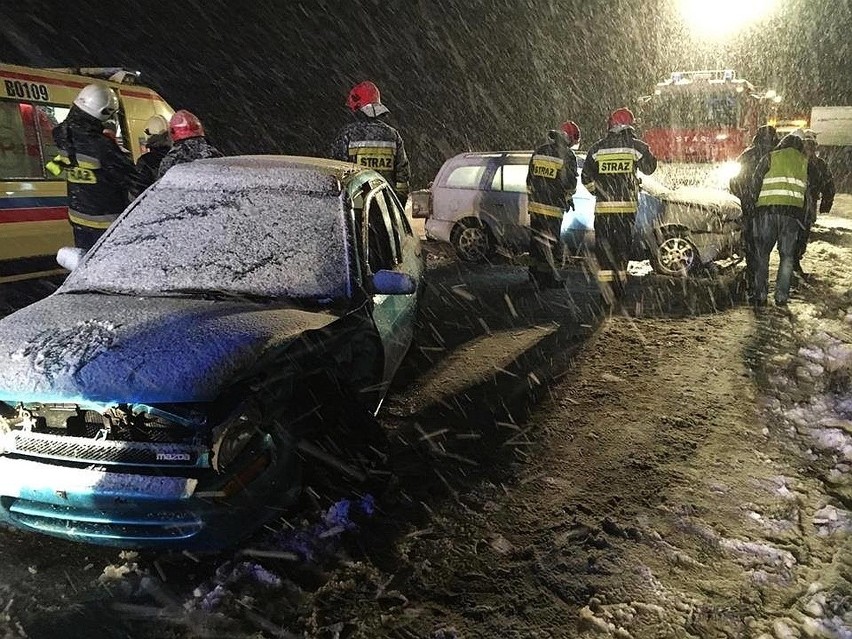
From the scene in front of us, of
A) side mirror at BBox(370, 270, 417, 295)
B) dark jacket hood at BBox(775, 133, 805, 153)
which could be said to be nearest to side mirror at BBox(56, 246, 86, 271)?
side mirror at BBox(370, 270, 417, 295)

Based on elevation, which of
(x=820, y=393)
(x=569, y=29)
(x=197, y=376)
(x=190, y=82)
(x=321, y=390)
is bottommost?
(x=820, y=393)

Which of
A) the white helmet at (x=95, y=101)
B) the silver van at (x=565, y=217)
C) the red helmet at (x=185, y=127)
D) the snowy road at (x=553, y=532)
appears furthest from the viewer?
the silver van at (x=565, y=217)

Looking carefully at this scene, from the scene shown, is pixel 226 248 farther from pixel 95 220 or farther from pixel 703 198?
pixel 703 198

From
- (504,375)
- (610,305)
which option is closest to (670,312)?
(610,305)

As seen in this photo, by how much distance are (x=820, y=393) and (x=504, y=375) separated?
7.85ft

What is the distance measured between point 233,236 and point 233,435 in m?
1.57

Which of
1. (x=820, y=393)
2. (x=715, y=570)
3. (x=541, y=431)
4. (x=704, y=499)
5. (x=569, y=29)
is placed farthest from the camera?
(x=569, y=29)

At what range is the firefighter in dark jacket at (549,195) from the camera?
293 inches

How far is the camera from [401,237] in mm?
4898

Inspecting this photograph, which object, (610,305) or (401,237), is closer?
(401,237)

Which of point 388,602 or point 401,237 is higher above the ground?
point 401,237

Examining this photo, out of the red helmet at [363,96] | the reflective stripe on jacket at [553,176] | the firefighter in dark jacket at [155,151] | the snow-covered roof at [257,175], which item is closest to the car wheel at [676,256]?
the reflective stripe on jacket at [553,176]

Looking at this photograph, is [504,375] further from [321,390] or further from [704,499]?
[321,390]

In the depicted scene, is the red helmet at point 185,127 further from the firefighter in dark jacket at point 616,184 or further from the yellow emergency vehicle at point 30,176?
the firefighter in dark jacket at point 616,184
